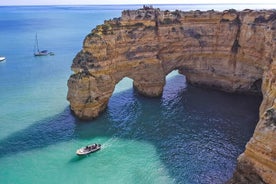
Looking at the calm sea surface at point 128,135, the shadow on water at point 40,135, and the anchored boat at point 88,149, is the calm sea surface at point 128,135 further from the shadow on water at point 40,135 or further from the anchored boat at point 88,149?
the anchored boat at point 88,149

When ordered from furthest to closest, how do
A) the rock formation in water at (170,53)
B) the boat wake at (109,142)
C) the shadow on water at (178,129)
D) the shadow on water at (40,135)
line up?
the rock formation in water at (170,53), the boat wake at (109,142), the shadow on water at (40,135), the shadow on water at (178,129)

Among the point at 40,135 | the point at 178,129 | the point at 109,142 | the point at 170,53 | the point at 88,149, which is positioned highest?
the point at 170,53

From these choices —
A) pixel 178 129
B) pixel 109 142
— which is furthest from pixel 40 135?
pixel 178 129

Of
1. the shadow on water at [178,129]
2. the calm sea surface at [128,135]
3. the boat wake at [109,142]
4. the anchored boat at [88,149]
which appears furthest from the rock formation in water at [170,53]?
the anchored boat at [88,149]

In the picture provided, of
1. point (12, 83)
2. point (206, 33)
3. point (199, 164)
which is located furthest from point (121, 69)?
point (12, 83)

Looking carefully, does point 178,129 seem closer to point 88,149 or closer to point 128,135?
point 128,135

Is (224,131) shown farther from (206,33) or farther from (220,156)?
(206,33)

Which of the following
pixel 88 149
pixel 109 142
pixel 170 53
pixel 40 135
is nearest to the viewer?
pixel 88 149
